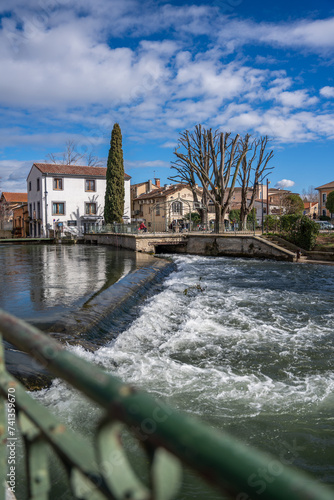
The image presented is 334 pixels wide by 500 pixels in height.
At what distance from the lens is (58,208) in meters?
43.2

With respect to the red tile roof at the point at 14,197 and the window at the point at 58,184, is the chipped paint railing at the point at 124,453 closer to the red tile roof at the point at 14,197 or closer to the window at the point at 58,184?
the window at the point at 58,184

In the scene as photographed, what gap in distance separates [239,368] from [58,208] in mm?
39967

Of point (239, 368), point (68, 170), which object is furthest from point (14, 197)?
point (239, 368)

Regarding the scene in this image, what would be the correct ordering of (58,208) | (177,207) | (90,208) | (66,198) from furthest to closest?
1. (177,207)
2. (90,208)
3. (66,198)
4. (58,208)

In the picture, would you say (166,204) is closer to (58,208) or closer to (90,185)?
(90,185)

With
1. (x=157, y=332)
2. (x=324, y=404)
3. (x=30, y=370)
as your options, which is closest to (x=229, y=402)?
(x=324, y=404)

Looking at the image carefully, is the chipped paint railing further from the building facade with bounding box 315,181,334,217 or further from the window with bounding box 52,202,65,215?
the building facade with bounding box 315,181,334,217

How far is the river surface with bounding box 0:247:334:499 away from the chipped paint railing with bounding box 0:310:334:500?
9.90 feet

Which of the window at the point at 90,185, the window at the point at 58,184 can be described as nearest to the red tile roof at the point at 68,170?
the window at the point at 90,185

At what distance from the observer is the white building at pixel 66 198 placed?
42531 millimetres

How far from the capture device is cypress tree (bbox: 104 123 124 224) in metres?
40.9

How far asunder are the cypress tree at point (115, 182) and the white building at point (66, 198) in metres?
2.75

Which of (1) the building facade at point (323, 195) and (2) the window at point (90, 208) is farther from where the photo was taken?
(1) the building facade at point (323, 195)

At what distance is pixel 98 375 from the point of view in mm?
842
